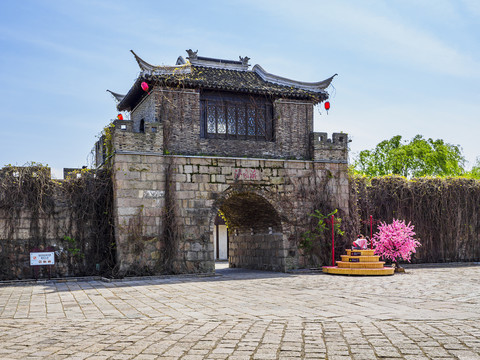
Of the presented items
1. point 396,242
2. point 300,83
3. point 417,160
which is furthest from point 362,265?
point 417,160

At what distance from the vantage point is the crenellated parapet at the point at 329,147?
16.9 m

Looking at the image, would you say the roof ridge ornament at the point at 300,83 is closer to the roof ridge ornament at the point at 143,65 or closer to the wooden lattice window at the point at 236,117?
the wooden lattice window at the point at 236,117

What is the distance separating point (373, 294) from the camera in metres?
9.80

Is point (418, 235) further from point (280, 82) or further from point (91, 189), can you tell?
point (91, 189)

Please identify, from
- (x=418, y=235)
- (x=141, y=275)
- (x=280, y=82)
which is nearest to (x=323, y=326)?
(x=141, y=275)

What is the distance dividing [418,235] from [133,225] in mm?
10875

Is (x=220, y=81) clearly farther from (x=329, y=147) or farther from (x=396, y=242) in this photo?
(x=396, y=242)

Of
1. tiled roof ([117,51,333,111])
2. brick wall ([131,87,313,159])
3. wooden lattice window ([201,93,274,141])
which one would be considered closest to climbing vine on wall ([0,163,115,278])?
brick wall ([131,87,313,159])

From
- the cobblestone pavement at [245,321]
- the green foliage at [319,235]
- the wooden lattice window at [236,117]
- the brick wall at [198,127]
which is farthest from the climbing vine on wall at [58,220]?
the green foliage at [319,235]

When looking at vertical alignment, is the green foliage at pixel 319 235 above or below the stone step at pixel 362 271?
above

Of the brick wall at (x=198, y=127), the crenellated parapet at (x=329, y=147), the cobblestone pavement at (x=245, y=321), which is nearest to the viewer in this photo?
the cobblestone pavement at (x=245, y=321)

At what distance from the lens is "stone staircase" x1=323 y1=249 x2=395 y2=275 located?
14109 millimetres

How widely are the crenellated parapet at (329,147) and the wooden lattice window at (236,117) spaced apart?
1.53 m

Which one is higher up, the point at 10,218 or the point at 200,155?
the point at 200,155
